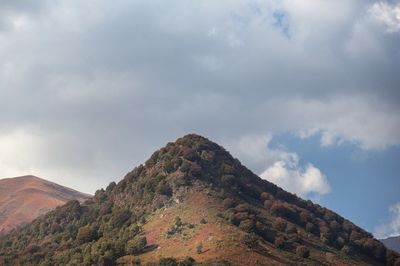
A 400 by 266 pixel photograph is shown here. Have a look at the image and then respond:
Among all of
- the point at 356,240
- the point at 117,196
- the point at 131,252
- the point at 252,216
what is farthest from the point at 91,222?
the point at 356,240

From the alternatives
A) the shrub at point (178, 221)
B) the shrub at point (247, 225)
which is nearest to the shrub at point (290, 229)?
the shrub at point (247, 225)

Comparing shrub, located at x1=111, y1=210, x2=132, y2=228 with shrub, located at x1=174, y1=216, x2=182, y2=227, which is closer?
shrub, located at x1=174, y1=216, x2=182, y2=227

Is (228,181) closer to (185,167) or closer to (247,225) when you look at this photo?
(185,167)

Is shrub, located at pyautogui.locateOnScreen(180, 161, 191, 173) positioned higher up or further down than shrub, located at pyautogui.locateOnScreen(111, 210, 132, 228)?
higher up

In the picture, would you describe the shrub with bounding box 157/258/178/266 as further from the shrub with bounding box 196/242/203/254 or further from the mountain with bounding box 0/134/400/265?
the shrub with bounding box 196/242/203/254

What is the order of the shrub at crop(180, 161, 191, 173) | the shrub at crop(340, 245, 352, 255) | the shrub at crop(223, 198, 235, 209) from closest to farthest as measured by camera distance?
the shrub at crop(223, 198, 235, 209) → the shrub at crop(340, 245, 352, 255) → the shrub at crop(180, 161, 191, 173)

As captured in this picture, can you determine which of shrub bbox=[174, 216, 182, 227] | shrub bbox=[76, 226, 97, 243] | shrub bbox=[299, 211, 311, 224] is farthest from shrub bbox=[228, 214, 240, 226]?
shrub bbox=[76, 226, 97, 243]

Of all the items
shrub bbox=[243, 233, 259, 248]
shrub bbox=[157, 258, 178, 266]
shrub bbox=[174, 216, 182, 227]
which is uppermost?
shrub bbox=[174, 216, 182, 227]

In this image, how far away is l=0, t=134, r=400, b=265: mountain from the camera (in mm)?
72812

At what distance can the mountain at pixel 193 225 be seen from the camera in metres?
72.8

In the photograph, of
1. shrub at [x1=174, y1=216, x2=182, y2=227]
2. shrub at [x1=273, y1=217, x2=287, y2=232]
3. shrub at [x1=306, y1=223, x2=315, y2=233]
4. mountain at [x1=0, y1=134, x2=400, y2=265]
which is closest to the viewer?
mountain at [x1=0, y1=134, x2=400, y2=265]

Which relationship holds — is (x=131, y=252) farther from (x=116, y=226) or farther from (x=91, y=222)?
(x=91, y=222)

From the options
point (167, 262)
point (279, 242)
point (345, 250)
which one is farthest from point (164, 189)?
point (345, 250)

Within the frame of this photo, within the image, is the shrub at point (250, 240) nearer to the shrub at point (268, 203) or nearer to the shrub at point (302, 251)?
the shrub at point (302, 251)
